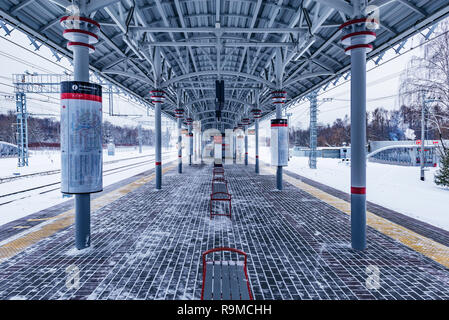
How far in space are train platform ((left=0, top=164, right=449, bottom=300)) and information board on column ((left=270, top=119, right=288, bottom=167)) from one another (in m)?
2.98

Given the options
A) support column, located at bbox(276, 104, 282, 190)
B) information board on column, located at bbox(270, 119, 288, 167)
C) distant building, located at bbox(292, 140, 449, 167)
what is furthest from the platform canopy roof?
distant building, located at bbox(292, 140, 449, 167)

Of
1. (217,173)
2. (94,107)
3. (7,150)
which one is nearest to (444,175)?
(217,173)

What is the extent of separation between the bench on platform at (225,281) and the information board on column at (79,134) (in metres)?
3.14

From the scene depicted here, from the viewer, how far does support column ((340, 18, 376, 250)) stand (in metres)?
4.84

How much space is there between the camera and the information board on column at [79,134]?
4.67 metres

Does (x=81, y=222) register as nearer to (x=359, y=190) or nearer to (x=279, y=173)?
(x=359, y=190)

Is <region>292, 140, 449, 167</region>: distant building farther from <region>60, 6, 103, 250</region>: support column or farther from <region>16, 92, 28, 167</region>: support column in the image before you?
<region>16, 92, 28, 167</region>: support column

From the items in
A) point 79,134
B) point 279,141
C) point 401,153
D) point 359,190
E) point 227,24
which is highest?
point 227,24

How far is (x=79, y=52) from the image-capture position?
495 centimetres

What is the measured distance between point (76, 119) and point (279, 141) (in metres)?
7.84

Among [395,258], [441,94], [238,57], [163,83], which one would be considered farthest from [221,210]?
[441,94]

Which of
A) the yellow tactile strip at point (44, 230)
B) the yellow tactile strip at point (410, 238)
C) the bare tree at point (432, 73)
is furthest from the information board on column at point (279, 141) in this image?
the yellow tactile strip at point (44, 230)

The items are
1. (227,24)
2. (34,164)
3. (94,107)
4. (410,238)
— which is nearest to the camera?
(94,107)

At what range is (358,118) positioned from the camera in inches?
194
